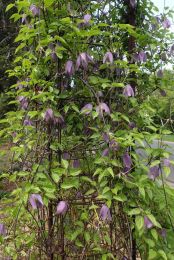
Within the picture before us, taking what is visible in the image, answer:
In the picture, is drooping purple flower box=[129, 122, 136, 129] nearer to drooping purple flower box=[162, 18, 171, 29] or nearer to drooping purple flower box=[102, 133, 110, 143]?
drooping purple flower box=[102, 133, 110, 143]

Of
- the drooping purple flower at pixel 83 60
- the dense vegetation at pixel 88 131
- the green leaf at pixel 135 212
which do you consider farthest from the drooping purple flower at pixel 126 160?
the drooping purple flower at pixel 83 60

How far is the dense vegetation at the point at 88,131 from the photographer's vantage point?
2105 mm

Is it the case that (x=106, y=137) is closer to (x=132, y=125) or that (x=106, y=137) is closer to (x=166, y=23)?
(x=132, y=125)

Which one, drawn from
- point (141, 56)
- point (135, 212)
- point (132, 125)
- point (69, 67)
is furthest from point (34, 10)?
point (135, 212)

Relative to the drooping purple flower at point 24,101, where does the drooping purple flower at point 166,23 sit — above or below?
above

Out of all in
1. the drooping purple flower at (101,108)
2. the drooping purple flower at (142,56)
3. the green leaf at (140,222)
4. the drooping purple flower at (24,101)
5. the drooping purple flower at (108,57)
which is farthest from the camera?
the drooping purple flower at (142,56)

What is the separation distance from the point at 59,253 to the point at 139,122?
965 mm

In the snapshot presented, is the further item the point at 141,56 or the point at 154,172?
the point at 141,56

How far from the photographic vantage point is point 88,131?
2439 mm

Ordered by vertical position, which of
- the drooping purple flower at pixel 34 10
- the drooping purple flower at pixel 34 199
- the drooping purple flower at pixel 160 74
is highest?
the drooping purple flower at pixel 34 10

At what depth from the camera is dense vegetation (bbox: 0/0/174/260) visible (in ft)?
6.91

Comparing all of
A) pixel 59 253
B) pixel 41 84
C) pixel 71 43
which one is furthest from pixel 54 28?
pixel 59 253

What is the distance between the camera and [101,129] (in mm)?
Result: 2250

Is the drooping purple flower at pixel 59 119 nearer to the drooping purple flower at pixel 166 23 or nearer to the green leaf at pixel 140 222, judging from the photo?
the green leaf at pixel 140 222
